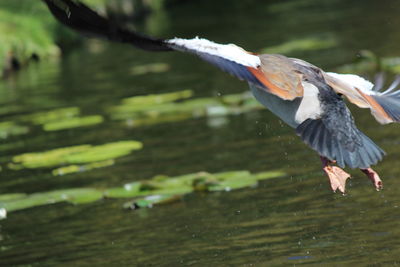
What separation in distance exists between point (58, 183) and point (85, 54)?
1219 cm

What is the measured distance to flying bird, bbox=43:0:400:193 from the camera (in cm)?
507

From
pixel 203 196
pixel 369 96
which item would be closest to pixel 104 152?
pixel 203 196

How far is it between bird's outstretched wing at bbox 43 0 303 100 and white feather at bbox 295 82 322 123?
1.17 feet

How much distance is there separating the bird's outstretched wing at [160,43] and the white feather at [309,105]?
356 mm

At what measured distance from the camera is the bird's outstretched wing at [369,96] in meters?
5.69

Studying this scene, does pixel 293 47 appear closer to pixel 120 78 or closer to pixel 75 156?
pixel 120 78

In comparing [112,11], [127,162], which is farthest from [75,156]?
[112,11]

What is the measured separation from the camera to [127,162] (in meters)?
9.33

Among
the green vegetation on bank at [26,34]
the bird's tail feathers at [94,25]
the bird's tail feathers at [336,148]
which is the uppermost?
the green vegetation on bank at [26,34]

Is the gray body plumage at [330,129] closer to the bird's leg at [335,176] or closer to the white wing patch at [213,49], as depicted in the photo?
the bird's leg at [335,176]

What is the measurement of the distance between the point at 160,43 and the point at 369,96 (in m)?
1.51

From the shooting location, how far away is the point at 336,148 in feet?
17.8

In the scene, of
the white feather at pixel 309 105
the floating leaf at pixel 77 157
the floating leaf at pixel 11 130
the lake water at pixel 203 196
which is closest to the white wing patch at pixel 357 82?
the white feather at pixel 309 105

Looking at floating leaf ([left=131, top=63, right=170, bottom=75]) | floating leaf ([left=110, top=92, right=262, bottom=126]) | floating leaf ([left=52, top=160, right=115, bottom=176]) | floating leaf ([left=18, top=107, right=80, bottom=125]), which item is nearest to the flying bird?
floating leaf ([left=52, top=160, right=115, bottom=176])
